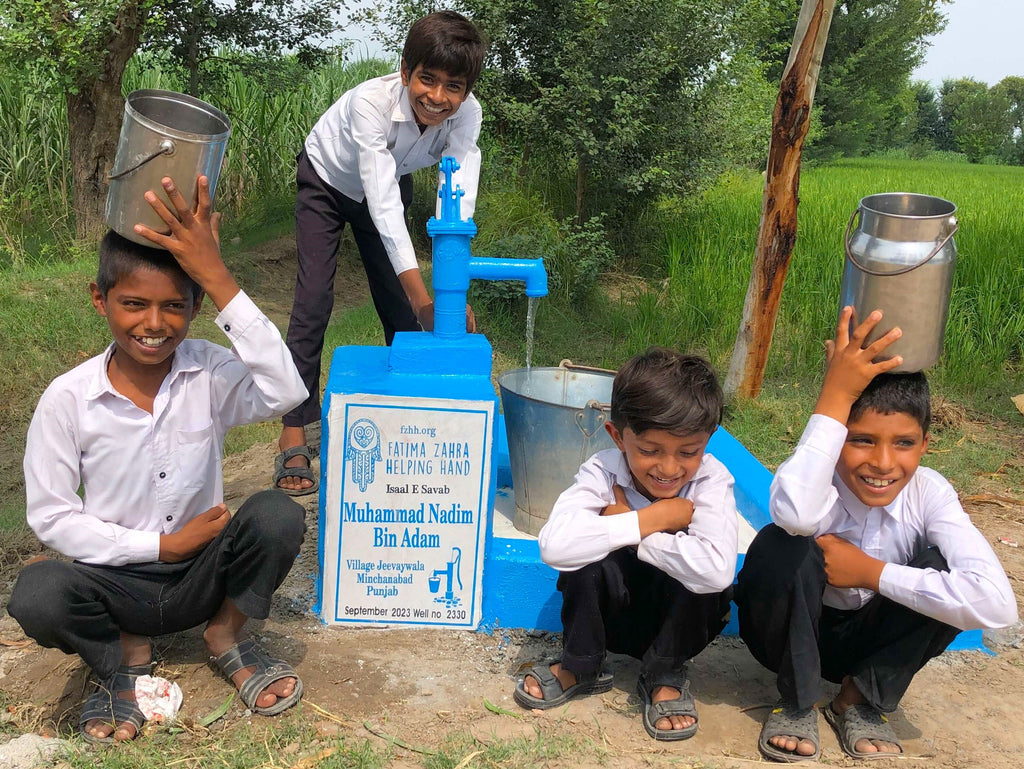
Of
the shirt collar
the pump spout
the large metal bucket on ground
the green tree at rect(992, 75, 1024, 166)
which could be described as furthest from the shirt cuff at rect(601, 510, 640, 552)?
the green tree at rect(992, 75, 1024, 166)

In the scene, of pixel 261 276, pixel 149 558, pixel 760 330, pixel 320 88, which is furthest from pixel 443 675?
pixel 320 88

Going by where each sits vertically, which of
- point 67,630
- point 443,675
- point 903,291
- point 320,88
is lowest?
point 443,675

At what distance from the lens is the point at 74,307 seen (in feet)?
17.2

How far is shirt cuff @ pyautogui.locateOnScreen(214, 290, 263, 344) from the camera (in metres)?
1.95

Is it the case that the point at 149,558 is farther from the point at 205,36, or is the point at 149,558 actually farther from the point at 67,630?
the point at 205,36

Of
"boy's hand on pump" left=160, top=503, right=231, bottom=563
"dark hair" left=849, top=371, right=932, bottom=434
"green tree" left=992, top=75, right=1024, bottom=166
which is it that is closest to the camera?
"dark hair" left=849, top=371, right=932, bottom=434

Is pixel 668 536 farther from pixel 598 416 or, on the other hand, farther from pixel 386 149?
pixel 386 149

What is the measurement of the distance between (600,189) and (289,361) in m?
5.21

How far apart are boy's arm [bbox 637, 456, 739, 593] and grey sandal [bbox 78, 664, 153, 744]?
1121 mm

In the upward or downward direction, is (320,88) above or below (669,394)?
above

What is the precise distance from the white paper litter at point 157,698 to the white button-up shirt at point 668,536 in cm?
87

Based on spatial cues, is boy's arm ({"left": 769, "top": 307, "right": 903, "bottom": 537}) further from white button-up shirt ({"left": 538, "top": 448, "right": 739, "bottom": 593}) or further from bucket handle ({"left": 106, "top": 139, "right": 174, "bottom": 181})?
bucket handle ({"left": 106, "top": 139, "right": 174, "bottom": 181})

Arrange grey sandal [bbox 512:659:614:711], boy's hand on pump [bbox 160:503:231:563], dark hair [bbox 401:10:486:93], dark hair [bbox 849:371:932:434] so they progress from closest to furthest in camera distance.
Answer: dark hair [bbox 849:371:932:434] < boy's hand on pump [bbox 160:503:231:563] < grey sandal [bbox 512:659:614:711] < dark hair [bbox 401:10:486:93]

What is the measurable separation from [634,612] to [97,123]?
5.16 metres
